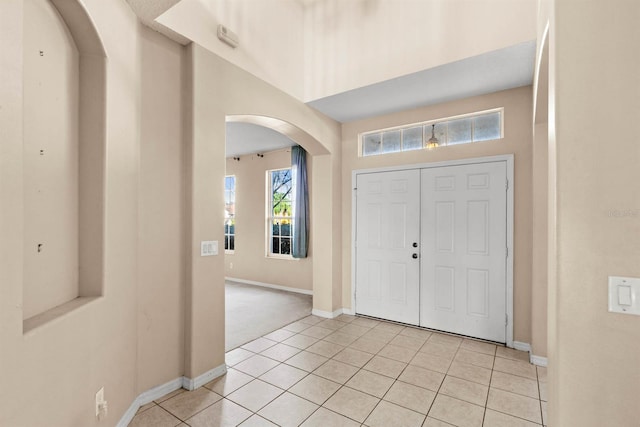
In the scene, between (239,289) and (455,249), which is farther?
(239,289)

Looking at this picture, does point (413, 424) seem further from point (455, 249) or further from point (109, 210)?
point (109, 210)

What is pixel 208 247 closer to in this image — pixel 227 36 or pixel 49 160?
pixel 49 160

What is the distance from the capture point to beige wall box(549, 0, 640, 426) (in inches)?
41.6

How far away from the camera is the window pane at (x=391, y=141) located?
4.18 meters

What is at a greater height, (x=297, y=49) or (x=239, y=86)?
(x=297, y=49)

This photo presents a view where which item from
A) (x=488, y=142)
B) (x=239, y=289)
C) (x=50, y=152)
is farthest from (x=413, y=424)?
(x=239, y=289)

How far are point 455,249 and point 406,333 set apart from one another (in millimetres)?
1211

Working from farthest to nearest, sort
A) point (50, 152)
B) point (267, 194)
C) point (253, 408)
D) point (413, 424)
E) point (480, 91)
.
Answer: point (267, 194), point (480, 91), point (253, 408), point (413, 424), point (50, 152)

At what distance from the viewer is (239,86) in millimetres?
2924

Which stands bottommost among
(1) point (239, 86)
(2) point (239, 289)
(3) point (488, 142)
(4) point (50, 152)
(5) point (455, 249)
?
(2) point (239, 289)

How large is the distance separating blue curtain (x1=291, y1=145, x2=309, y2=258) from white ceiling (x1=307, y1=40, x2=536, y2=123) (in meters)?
1.64

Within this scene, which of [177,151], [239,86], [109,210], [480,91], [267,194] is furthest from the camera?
[267,194]

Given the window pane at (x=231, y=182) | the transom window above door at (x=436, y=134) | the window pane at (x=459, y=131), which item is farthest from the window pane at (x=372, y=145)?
the window pane at (x=231, y=182)

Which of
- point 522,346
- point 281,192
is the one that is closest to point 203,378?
point 522,346
